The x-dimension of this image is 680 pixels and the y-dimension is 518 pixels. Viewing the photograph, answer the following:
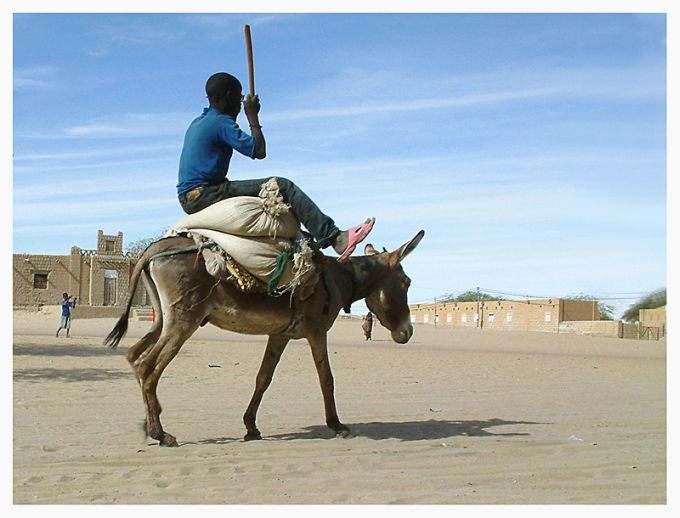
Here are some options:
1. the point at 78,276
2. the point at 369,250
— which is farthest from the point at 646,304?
the point at 369,250

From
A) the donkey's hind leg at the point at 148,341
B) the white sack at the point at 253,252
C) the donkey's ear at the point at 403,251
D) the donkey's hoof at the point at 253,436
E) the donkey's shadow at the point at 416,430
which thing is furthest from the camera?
the donkey's ear at the point at 403,251

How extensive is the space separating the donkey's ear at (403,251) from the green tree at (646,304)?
2470 inches

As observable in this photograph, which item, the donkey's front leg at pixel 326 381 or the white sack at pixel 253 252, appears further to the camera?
the donkey's front leg at pixel 326 381

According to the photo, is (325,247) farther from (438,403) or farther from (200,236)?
(438,403)

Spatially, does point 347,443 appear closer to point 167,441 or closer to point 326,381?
point 326,381

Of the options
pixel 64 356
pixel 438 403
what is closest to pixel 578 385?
pixel 438 403

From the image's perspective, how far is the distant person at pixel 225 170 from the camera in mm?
8195

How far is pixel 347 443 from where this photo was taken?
27.5 ft

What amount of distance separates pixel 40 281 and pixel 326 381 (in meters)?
68.1

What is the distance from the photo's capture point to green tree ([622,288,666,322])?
70.8m

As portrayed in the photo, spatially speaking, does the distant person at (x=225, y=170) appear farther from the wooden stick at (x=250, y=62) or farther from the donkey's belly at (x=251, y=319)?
the donkey's belly at (x=251, y=319)

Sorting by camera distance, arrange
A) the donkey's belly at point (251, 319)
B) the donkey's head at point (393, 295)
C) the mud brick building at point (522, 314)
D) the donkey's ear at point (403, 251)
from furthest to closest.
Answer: the mud brick building at point (522, 314)
the donkey's head at point (393, 295)
the donkey's ear at point (403, 251)
the donkey's belly at point (251, 319)

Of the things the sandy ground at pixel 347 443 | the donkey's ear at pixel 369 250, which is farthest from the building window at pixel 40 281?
the donkey's ear at pixel 369 250

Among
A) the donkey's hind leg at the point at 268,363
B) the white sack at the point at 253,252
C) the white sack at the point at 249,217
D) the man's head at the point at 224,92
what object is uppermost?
the man's head at the point at 224,92
